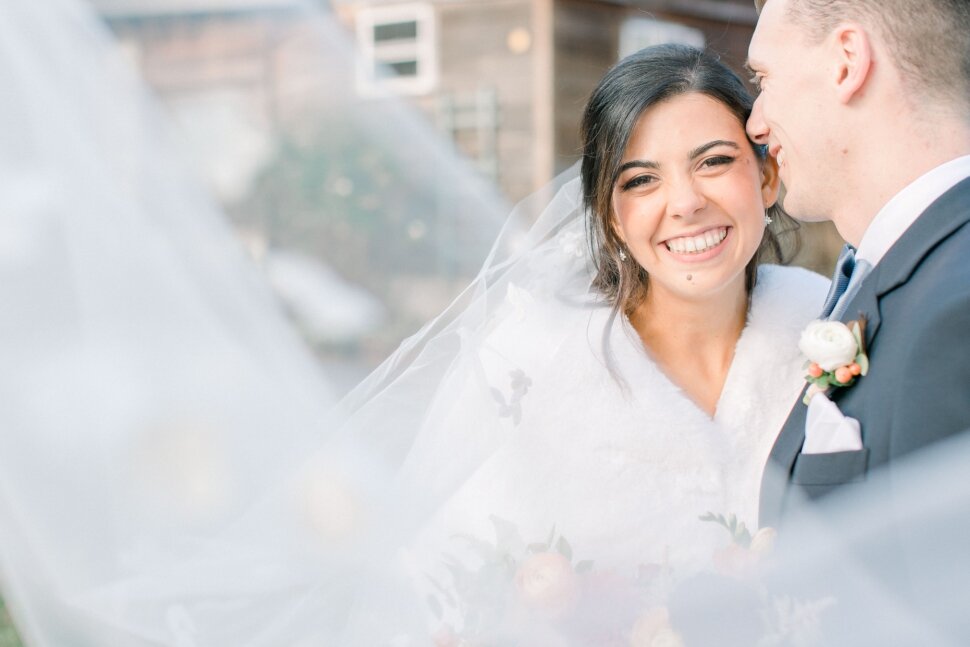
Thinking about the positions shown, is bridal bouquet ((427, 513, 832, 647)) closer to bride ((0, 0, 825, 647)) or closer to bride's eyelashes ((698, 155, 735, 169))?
bride ((0, 0, 825, 647))

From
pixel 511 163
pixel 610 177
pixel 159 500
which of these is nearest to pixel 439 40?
pixel 511 163

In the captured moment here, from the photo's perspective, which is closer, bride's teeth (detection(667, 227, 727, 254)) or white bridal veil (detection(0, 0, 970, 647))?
white bridal veil (detection(0, 0, 970, 647))

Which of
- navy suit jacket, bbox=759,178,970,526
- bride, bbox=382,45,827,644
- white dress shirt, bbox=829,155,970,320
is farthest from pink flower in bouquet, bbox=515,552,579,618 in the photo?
white dress shirt, bbox=829,155,970,320

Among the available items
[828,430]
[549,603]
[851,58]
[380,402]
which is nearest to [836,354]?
[828,430]

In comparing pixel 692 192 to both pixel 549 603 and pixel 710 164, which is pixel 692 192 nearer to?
pixel 710 164

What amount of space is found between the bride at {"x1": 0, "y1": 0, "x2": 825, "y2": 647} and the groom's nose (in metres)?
0.04

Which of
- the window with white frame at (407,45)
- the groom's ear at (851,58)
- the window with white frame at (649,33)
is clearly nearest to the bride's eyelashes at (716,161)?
the groom's ear at (851,58)

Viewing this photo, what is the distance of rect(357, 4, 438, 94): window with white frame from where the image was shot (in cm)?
1214

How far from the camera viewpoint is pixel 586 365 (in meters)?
2.39

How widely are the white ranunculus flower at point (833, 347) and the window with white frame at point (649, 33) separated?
10381mm

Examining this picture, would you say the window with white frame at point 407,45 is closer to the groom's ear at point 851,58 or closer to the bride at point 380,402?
the bride at point 380,402

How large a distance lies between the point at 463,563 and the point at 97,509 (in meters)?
0.65

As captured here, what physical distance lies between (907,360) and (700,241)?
791 millimetres

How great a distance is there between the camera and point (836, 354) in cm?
174
